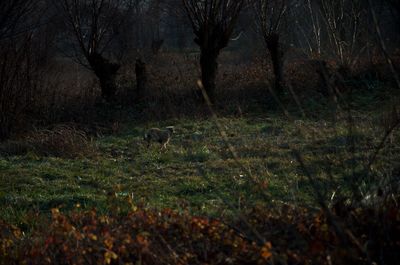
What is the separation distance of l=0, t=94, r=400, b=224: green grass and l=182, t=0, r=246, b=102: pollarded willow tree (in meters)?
5.12

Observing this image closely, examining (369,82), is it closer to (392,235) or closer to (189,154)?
(189,154)

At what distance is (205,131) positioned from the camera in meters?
12.2

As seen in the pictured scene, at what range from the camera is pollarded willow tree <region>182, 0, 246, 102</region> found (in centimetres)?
1582

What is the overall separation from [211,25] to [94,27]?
3841 millimetres

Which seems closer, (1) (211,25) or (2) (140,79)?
(1) (211,25)

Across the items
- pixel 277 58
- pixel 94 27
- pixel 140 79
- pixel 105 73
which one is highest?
pixel 94 27

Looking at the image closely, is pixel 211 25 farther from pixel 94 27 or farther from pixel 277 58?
pixel 94 27

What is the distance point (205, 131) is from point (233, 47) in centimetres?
2208

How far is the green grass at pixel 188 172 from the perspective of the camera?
21.0 feet

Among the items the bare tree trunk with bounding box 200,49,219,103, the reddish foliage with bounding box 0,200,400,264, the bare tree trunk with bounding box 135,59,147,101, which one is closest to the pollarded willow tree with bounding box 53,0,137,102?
the bare tree trunk with bounding box 135,59,147,101

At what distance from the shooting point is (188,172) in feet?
27.1

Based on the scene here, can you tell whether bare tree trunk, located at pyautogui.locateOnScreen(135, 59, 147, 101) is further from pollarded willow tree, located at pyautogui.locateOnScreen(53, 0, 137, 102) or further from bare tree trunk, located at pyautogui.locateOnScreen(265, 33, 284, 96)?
bare tree trunk, located at pyautogui.locateOnScreen(265, 33, 284, 96)

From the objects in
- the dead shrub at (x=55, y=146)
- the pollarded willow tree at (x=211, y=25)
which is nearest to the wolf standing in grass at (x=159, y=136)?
the dead shrub at (x=55, y=146)

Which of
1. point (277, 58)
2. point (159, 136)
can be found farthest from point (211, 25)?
point (159, 136)
